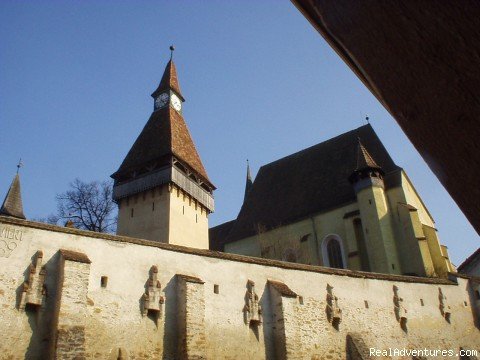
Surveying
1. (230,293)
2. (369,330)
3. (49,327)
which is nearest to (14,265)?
(49,327)

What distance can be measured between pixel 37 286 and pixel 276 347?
6.87 meters

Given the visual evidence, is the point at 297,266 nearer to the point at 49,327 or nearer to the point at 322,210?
the point at 49,327

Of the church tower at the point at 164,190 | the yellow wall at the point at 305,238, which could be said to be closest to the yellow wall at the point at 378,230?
the yellow wall at the point at 305,238

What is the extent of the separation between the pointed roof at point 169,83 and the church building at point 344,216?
9.70 metres

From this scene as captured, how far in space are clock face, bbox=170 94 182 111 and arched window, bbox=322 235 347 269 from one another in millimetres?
14838

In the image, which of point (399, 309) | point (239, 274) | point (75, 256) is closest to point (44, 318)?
point (75, 256)

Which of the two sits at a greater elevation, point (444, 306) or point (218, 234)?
point (218, 234)

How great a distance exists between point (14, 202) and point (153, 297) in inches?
708

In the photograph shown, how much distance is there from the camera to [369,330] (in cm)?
1519

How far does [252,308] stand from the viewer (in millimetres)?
13148

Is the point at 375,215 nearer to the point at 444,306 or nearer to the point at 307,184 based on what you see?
the point at 444,306

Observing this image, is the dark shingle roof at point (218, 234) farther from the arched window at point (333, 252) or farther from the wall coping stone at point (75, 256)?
the wall coping stone at point (75, 256)

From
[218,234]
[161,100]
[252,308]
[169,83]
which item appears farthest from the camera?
[218,234]

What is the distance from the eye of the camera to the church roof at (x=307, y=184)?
2652 cm
